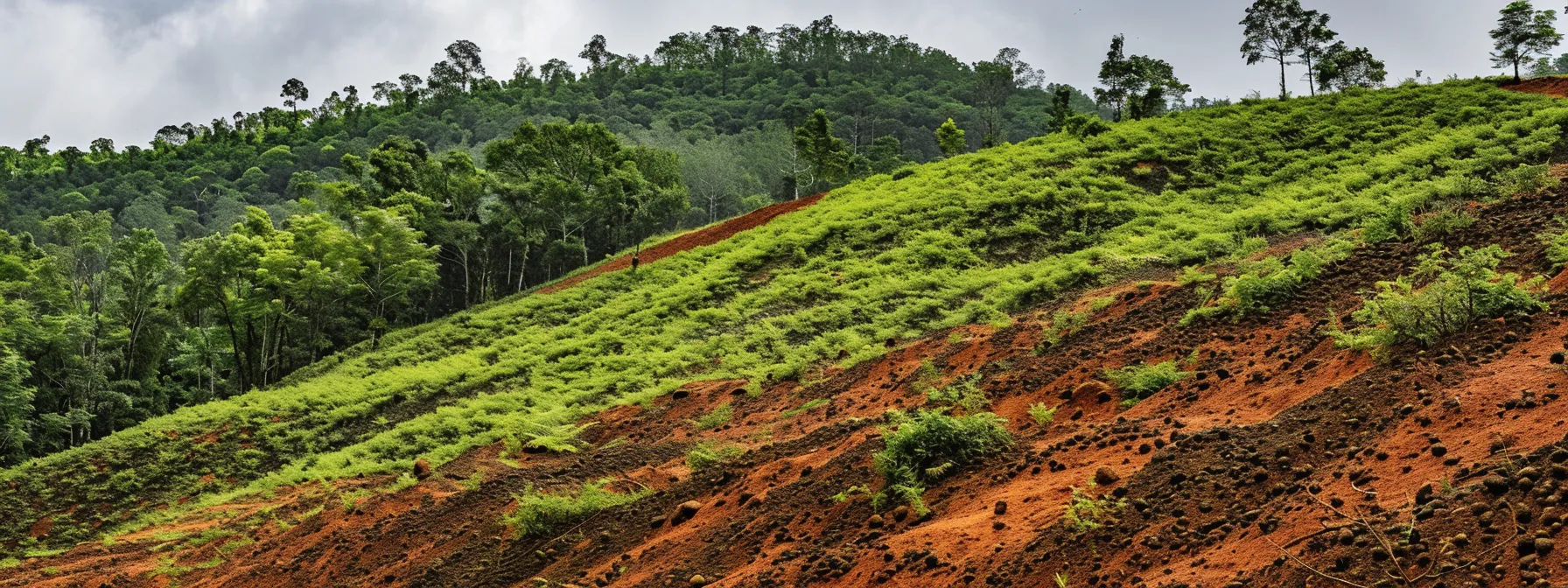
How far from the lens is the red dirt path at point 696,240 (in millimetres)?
31359

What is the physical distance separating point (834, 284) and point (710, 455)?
1151 cm

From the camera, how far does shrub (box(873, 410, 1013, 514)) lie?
7047 mm

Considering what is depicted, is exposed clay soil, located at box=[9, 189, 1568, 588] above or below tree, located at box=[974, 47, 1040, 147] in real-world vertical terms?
below

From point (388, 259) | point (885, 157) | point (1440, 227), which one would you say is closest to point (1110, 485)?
point (1440, 227)

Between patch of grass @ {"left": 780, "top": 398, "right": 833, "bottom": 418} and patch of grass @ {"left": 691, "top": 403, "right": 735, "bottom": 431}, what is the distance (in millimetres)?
978

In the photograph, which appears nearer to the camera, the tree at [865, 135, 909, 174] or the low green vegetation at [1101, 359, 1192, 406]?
the low green vegetation at [1101, 359, 1192, 406]

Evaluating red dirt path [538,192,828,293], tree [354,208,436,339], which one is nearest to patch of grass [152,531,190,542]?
tree [354,208,436,339]

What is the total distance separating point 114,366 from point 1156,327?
119 feet

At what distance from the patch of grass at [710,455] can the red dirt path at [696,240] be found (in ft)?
68.0

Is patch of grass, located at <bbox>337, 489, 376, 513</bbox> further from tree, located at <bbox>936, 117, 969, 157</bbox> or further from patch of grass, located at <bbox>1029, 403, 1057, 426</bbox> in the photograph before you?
tree, located at <bbox>936, 117, 969, 157</bbox>

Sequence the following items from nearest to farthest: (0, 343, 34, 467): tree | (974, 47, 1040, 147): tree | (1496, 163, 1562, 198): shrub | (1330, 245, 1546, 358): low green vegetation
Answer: (1330, 245, 1546, 358): low green vegetation < (1496, 163, 1562, 198): shrub < (0, 343, 34, 467): tree < (974, 47, 1040, 147): tree

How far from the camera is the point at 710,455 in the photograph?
385 inches

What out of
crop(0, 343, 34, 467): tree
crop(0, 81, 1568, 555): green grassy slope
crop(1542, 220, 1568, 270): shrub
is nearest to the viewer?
crop(1542, 220, 1568, 270): shrub

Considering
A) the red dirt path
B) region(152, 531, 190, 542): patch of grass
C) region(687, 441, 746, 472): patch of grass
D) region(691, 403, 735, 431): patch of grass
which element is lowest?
region(152, 531, 190, 542): patch of grass
